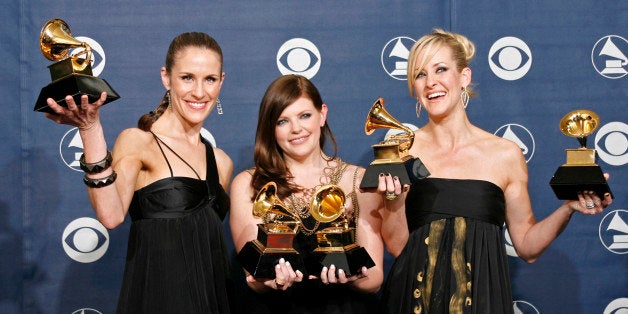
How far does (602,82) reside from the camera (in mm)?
3605

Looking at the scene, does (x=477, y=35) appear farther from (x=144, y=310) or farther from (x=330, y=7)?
(x=144, y=310)

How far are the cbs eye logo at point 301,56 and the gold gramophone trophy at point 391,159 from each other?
3.45ft

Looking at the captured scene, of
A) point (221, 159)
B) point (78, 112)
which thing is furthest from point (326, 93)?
point (78, 112)

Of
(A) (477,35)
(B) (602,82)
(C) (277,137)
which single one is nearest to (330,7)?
(A) (477,35)

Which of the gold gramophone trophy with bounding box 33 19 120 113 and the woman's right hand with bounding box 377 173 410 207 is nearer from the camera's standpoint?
the gold gramophone trophy with bounding box 33 19 120 113

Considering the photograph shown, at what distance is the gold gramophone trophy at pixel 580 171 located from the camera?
7.54 feet

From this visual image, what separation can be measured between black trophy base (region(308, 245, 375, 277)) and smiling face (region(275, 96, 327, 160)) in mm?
435

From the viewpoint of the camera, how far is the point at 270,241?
2.37m

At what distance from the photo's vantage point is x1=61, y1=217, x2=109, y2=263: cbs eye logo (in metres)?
3.50

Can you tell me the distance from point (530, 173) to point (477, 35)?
75 centimetres

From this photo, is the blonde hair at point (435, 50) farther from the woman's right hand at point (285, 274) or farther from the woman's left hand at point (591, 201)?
the woman's right hand at point (285, 274)

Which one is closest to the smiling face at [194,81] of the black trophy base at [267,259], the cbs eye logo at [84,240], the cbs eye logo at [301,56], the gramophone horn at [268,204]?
the gramophone horn at [268,204]

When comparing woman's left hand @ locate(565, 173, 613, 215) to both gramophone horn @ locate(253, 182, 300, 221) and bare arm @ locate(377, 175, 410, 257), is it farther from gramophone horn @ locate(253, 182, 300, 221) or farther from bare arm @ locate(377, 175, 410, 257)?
gramophone horn @ locate(253, 182, 300, 221)

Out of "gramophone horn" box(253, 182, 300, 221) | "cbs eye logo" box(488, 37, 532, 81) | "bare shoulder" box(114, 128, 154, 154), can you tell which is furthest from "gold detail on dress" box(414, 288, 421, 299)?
"cbs eye logo" box(488, 37, 532, 81)
